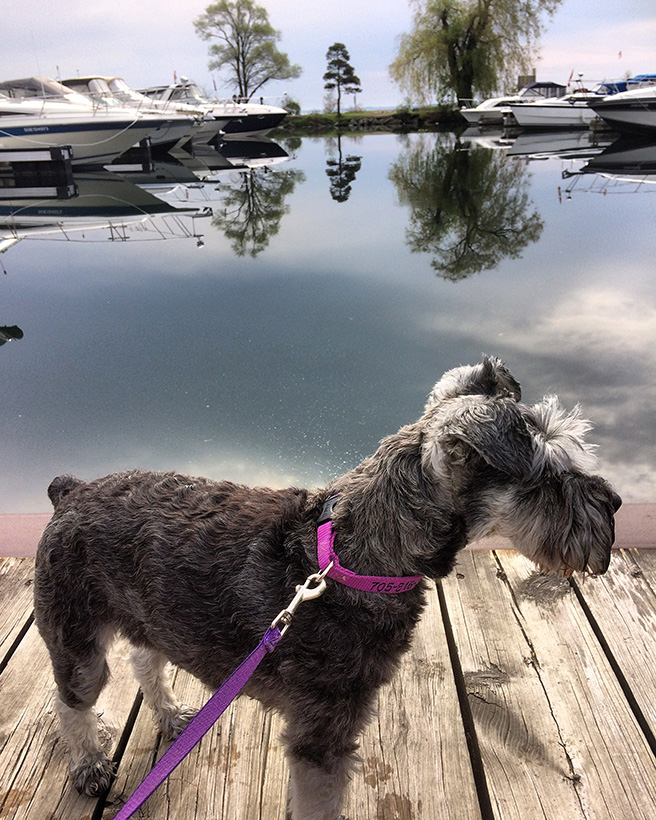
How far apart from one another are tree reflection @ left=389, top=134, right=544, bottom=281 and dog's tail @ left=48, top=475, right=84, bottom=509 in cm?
951

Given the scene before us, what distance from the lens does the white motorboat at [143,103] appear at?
24.2 m

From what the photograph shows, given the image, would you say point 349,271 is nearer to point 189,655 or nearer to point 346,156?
point 189,655

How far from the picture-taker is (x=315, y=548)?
1882mm

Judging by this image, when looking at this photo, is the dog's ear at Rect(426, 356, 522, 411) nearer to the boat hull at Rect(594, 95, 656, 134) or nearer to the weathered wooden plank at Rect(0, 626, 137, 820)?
the weathered wooden plank at Rect(0, 626, 137, 820)

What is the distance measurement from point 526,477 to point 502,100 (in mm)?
40563

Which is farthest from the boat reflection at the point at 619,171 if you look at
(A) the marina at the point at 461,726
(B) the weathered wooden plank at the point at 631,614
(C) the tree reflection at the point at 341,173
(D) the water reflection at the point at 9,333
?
(A) the marina at the point at 461,726

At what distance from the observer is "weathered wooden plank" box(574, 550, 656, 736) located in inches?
101

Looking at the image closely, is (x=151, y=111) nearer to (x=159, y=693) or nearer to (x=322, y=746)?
(x=159, y=693)

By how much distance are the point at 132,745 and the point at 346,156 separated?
1174 inches

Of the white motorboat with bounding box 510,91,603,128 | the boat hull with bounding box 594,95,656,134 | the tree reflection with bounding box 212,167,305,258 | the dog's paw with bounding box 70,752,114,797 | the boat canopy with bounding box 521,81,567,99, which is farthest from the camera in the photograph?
the boat canopy with bounding box 521,81,567,99

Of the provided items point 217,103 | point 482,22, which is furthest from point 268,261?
point 482,22

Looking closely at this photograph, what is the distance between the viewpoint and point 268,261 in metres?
11.8

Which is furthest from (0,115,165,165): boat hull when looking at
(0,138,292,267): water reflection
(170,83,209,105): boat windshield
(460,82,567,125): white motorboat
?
(460,82,567,125): white motorboat

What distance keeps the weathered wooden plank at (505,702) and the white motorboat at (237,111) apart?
3077 cm
